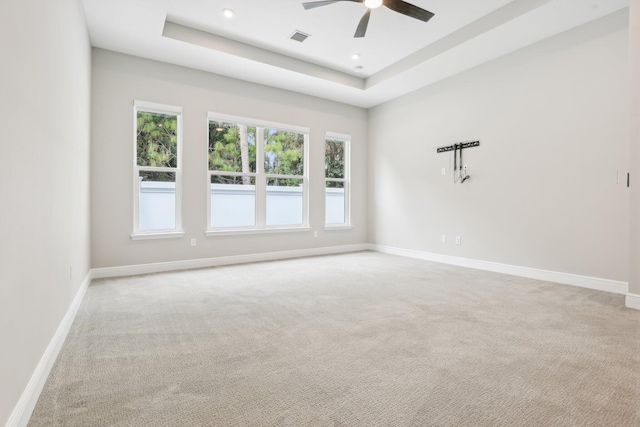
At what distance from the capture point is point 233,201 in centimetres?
558

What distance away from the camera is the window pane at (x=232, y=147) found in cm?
538

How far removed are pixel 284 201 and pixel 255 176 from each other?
0.73 m

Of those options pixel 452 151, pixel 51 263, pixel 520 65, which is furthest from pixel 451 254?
pixel 51 263

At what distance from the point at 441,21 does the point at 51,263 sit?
4.67 meters

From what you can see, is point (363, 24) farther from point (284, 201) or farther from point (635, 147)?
point (284, 201)

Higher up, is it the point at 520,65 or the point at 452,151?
the point at 520,65

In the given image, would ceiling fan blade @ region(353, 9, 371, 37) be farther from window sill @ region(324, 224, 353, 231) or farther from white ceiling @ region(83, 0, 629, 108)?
window sill @ region(324, 224, 353, 231)

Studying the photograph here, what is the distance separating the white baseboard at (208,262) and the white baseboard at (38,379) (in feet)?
6.05

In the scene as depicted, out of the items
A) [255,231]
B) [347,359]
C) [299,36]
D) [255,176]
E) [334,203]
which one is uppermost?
[299,36]

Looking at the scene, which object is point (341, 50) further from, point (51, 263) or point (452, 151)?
point (51, 263)

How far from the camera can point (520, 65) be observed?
4.50 metres

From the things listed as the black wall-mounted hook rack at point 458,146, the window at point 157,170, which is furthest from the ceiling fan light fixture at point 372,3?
the window at point 157,170

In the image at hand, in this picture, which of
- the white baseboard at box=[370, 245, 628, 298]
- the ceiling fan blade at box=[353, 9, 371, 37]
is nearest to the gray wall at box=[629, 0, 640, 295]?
the white baseboard at box=[370, 245, 628, 298]

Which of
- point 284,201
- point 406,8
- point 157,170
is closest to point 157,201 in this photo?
point 157,170
